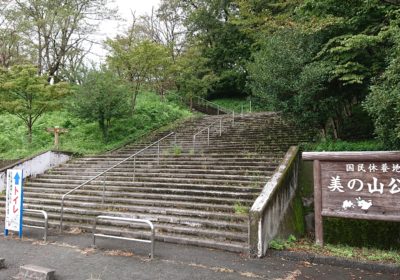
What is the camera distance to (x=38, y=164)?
13367mm

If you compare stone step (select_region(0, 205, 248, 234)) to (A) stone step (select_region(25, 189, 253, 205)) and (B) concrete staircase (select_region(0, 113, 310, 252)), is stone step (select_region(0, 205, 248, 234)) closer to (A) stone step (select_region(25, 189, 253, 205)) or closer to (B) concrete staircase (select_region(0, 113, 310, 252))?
(B) concrete staircase (select_region(0, 113, 310, 252))

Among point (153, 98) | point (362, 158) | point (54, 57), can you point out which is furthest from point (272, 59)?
point (54, 57)

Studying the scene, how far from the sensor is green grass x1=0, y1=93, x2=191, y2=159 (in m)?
16.1

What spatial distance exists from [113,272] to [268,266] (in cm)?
267

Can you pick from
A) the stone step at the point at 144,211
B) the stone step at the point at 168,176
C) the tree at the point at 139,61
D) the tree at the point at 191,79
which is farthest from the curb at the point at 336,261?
the tree at the point at 191,79

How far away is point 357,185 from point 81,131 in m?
15.0

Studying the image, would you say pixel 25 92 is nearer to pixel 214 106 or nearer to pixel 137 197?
pixel 137 197

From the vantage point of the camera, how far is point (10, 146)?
1633 cm

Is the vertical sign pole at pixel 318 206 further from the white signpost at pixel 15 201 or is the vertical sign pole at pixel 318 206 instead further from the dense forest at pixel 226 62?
the white signpost at pixel 15 201

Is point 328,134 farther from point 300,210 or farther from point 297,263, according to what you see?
point 297,263

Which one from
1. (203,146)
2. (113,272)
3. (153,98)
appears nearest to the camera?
(113,272)

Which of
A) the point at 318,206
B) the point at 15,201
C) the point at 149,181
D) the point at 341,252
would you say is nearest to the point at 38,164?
the point at 149,181

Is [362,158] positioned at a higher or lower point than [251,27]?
lower

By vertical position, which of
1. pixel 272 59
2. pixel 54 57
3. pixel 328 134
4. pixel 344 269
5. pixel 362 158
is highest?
pixel 54 57
